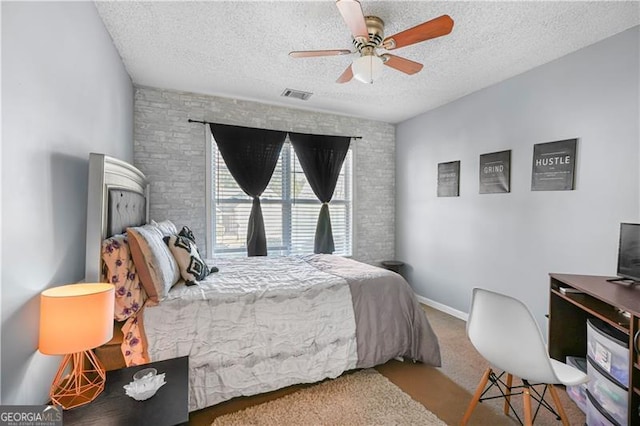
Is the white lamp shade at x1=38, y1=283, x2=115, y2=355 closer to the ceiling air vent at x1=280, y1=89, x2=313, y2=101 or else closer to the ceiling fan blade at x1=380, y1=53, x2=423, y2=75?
the ceiling fan blade at x1=380, y1=53, x2=423, y2=75

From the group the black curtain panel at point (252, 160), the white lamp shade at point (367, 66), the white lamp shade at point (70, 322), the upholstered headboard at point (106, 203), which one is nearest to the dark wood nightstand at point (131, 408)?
the white lamp shade at point (70, 322)

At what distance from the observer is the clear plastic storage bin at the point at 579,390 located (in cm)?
191

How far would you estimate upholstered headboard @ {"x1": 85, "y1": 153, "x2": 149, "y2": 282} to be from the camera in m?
1.63

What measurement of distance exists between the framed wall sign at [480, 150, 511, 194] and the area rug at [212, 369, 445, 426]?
7.55 feet

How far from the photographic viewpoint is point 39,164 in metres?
1.34

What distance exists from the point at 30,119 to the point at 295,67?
213 cm

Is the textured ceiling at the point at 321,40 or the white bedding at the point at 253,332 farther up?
the textured ceiling at the point at 321,40

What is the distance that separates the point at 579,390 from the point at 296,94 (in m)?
3.68

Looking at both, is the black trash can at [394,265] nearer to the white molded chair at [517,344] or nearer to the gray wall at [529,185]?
the gray wall at [529,185]

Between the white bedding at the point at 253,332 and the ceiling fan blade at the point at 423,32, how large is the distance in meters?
1.75

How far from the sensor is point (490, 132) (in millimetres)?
3264

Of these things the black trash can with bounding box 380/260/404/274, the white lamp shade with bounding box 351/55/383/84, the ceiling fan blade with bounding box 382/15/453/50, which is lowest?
the black trash can with bounding box 380/260/404/274

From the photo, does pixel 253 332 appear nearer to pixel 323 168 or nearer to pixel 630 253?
pixel 630 253

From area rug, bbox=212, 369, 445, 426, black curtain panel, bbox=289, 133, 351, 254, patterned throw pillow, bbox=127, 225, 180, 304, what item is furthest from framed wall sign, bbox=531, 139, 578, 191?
patterned throw pillow, bbox=127, 225, 180, 304
